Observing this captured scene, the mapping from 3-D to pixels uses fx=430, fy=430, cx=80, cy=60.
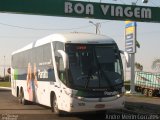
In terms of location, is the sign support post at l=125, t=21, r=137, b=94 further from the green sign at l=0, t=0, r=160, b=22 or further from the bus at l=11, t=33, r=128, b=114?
the bus at l=11, t=33, r=128, b=114

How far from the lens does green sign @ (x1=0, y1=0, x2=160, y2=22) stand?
21328 mm

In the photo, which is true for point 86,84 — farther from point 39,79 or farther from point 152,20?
point 152,20

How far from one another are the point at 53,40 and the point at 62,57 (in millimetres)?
1901

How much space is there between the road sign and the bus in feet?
80.2

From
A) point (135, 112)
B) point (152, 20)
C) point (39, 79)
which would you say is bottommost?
point (135, 112)

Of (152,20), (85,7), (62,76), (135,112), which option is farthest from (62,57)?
(152,20)

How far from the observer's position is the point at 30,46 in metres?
22.9

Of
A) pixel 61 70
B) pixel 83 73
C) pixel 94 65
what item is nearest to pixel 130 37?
pixel 61 70

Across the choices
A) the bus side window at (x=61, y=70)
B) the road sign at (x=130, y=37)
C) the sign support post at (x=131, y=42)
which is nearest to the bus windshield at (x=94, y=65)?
the bus side window at (x=61, y=70)

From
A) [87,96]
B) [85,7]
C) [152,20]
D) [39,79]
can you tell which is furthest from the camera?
[152,20]

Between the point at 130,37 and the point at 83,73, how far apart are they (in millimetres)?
27761

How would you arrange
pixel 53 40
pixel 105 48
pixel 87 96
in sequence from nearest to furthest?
pixel 87 96, pixel 105 48, pixel 53 40

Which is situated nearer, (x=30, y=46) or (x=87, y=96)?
(x=87, y=96)

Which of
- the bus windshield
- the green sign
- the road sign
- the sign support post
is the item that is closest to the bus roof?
the bus windshield
